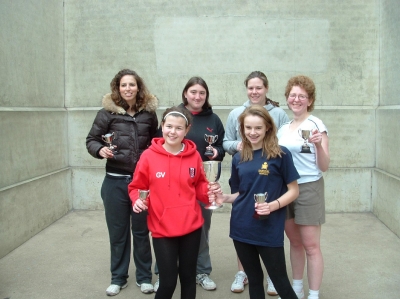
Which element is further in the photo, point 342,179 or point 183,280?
point 342,179

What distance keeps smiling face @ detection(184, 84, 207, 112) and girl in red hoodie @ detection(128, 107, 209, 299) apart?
72 centimetres

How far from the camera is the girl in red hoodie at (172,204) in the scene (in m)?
3.27

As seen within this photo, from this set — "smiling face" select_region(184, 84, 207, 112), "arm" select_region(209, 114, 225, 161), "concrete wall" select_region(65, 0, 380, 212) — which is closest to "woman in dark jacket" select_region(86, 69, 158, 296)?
"smiling face" select_region(184, 84, 207, 112)

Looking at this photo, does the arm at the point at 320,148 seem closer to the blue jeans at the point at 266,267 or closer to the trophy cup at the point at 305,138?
the trophy cup at the point at 305,138

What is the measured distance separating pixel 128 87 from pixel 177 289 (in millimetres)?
2018

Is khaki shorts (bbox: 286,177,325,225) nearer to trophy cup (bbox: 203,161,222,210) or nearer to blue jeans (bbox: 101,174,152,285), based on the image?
trophy cup (bbox: 203,161,222,210)

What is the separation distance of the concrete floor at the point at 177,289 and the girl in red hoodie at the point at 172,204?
976mm

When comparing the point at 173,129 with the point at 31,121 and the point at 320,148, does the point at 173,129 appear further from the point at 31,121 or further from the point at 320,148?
the point at 31,121

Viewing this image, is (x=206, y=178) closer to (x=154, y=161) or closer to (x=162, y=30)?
(x=154, y=161)

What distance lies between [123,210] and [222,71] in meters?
3.64

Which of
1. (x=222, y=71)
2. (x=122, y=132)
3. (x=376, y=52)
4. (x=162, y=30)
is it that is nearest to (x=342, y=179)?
(x=376, y=52)

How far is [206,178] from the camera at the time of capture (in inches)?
133

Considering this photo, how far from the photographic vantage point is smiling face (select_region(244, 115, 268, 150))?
323cm

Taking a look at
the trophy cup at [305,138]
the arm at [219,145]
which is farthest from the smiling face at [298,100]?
the arm at [219,145]
